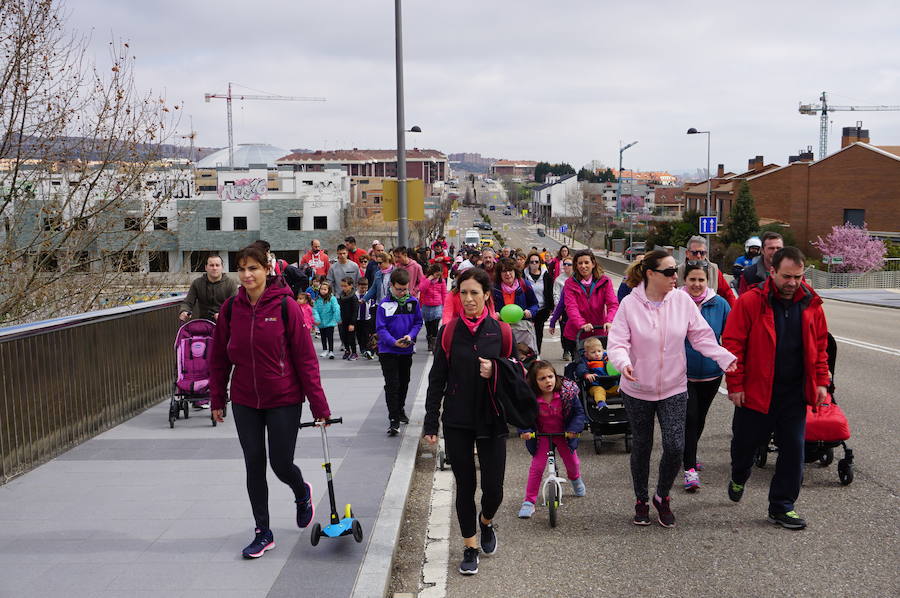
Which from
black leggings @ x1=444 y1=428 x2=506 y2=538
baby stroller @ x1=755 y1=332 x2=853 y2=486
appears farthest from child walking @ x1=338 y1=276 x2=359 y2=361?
black leggings @ x1=444 y1=428 x2=506 y2=538

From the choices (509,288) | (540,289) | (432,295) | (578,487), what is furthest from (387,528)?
(432,295)

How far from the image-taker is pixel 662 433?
18.4 ft

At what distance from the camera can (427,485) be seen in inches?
291

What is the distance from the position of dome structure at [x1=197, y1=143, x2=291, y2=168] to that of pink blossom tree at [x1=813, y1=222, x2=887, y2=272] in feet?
332

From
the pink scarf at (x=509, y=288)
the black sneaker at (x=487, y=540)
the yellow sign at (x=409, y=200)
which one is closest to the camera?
the black sneaker at (x=487, y=540)

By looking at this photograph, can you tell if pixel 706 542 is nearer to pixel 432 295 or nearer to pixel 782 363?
pixel 782 363

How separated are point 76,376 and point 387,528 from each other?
13.5 ft

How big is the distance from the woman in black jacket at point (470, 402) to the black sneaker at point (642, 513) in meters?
1.27

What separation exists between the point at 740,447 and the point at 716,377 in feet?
2.39

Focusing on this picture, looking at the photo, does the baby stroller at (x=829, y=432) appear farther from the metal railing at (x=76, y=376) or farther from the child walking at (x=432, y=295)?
the child walking at (x=432, y=295)

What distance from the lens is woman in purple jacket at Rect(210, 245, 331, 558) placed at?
5.09m

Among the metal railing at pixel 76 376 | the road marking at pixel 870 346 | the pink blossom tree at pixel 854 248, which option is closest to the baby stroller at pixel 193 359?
the metal railing at pixel 76 376

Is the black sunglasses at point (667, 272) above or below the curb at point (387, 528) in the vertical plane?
above

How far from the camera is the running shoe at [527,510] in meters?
6.30
